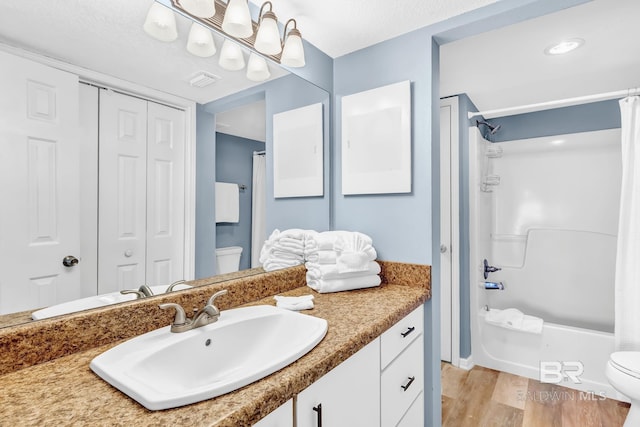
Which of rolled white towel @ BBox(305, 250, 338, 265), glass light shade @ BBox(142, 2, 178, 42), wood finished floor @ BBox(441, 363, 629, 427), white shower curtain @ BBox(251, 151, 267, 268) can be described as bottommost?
wood finished floor @ BBox(441, 363, 629, 427)

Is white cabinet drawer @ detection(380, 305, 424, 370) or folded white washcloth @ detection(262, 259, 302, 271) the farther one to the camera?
folded white washcloth @ detection(262, 259, 302, 271)

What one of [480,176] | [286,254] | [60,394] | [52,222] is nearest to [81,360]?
[60,394]

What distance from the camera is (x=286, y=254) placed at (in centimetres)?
154

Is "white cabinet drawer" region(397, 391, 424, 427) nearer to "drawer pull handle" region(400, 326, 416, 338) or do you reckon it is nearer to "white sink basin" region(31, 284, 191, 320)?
"drawer pull handle" region(400, 326, 416, 338)

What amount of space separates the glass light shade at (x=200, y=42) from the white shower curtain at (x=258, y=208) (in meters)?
0.43

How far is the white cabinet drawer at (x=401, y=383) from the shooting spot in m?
1.09

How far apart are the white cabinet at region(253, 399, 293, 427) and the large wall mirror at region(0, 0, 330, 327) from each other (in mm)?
619

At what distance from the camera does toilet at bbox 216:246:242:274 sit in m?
1.25

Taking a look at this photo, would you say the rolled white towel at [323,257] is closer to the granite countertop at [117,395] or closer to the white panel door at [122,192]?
the granite countertop at [117,395]

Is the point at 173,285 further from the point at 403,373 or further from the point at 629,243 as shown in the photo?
the point at 629,243

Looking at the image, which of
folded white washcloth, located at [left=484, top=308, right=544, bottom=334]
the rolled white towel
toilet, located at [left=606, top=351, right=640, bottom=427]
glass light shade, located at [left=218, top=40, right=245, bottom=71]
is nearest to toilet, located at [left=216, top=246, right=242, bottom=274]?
the rolled white towel

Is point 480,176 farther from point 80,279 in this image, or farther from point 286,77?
point 80,279

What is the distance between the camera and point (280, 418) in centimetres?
65
